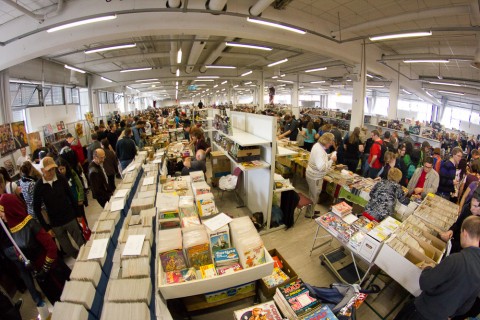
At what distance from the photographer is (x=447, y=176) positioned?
4.41 meters

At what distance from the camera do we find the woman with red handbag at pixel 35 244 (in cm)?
242

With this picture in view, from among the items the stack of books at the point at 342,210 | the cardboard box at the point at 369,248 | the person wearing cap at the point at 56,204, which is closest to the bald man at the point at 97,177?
the person wearing cap at the point at 56,204

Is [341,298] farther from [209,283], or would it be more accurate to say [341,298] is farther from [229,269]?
[209,283]

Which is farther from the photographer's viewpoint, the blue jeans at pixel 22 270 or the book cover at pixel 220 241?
the blue jeans at pixel 22 270

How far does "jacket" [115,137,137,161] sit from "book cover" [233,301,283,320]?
5337 millimetres

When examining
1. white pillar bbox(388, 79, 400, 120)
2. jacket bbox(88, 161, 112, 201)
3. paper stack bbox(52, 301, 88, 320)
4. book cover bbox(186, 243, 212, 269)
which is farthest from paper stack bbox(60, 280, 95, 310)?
white pillar bbox(388, 79, 400, 120)

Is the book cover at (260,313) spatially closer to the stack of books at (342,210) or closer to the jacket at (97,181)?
the stack of books at (342,210)

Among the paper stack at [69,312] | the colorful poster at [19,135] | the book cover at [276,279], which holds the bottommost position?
the book cover at [276,279]

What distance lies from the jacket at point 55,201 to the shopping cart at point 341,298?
10.8ft

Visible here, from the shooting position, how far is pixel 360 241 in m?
2.79

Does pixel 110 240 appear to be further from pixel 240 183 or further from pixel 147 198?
pixel 240 183

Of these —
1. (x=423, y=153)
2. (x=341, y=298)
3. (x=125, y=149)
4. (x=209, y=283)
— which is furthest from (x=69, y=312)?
(x=423, y=153)

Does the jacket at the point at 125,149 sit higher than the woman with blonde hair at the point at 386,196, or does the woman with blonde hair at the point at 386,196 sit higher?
the jacket at the point at 125,149

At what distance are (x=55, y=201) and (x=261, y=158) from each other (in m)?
3.19
